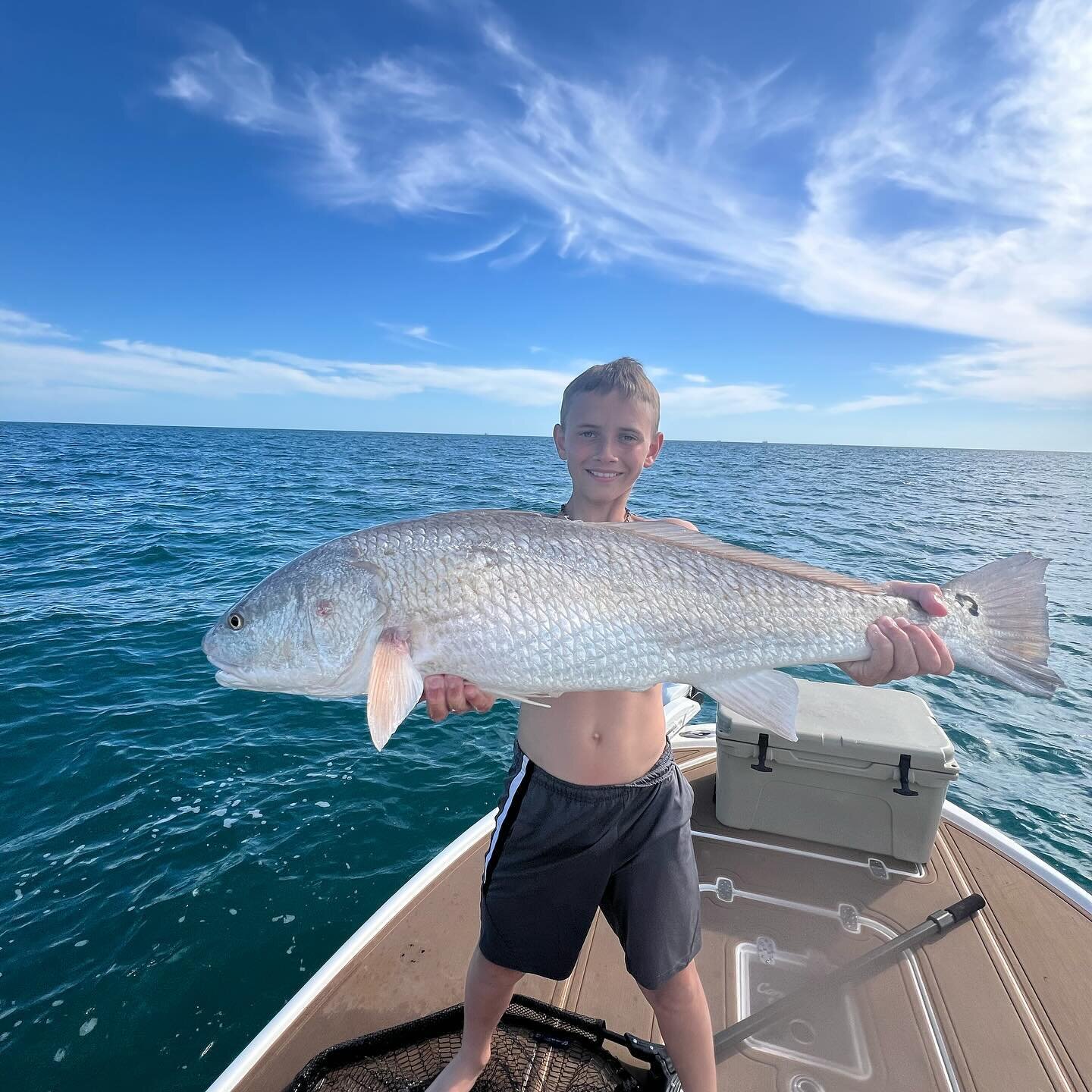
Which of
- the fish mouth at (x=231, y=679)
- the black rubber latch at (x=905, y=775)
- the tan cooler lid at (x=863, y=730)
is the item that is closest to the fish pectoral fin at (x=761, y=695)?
the tan cooler lid at (x=863, y=730)

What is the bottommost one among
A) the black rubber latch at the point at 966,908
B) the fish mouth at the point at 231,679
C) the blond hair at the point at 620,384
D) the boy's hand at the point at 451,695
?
the black rubber latch at the point at 966,908

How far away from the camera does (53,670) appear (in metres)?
9.02

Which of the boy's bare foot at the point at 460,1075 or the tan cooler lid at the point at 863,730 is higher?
the tan cooler lid at the point at 863,730

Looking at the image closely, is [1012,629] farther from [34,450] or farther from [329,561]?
[34,450]

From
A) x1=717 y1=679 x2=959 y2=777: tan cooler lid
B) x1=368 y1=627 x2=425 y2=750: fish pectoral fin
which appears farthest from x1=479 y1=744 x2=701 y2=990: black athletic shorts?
x1=717 y1=679 x2=959 y2=777: tan cooler lid

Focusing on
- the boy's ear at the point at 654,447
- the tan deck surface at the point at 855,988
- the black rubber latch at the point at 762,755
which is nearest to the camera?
the tan deck surface at the point at 855,988

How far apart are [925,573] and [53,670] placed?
19.5 metres

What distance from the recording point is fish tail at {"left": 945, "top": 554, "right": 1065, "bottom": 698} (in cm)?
277

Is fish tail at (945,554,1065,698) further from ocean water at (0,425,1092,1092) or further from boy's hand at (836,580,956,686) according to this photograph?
ocean water at (0,425,1092,1092)

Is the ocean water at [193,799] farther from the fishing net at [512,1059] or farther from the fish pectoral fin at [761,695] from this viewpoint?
the fish pectoral fin at [761,695]

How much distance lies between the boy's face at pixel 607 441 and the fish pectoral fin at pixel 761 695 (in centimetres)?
116

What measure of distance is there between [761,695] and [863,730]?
68.7 inches

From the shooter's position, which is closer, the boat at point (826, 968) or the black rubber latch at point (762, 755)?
the boat at point (826, 968)

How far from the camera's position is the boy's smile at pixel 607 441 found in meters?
3.17
